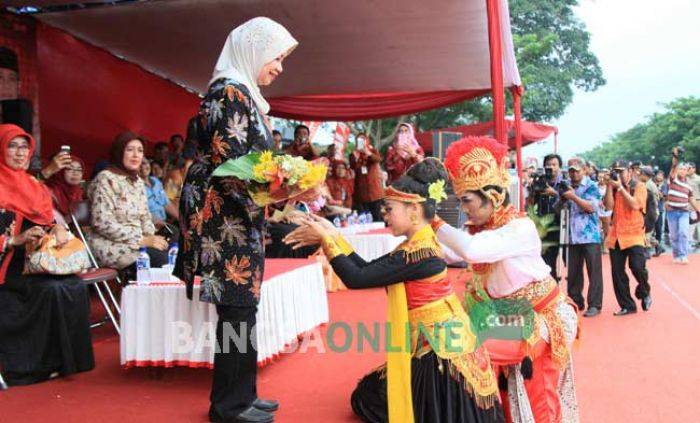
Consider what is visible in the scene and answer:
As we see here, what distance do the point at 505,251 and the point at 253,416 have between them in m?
1.32

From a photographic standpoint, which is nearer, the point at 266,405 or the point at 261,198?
the point at 261,198

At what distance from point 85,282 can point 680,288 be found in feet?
22.1

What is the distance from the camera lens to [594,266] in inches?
225

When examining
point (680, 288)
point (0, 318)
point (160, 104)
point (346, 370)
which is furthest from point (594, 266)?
point (160, 104)

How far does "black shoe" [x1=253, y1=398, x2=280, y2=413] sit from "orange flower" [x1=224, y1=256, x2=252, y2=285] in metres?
0.67

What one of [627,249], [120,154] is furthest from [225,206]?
[627,249]

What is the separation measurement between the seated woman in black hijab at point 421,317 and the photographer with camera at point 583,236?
12.1 ft

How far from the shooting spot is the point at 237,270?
8.64ft

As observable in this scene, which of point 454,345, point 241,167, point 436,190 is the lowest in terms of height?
point 454,345

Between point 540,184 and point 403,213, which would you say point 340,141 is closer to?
point 540,184

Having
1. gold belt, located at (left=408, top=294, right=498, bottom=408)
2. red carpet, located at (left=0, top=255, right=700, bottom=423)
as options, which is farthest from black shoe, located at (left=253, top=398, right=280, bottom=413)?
gold belt, located at (left=408, top=294, right=498, bottom=408)

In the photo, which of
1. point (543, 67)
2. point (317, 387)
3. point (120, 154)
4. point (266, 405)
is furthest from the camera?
point (543, 67)

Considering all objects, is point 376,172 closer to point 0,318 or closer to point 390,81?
point 390,81

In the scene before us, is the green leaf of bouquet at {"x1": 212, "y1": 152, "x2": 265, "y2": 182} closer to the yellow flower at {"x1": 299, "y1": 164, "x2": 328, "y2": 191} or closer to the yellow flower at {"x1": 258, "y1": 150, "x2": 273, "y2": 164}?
the yellow flower at {"x1": 258, "y1": 150, "x2": 273, "y2": 164}
